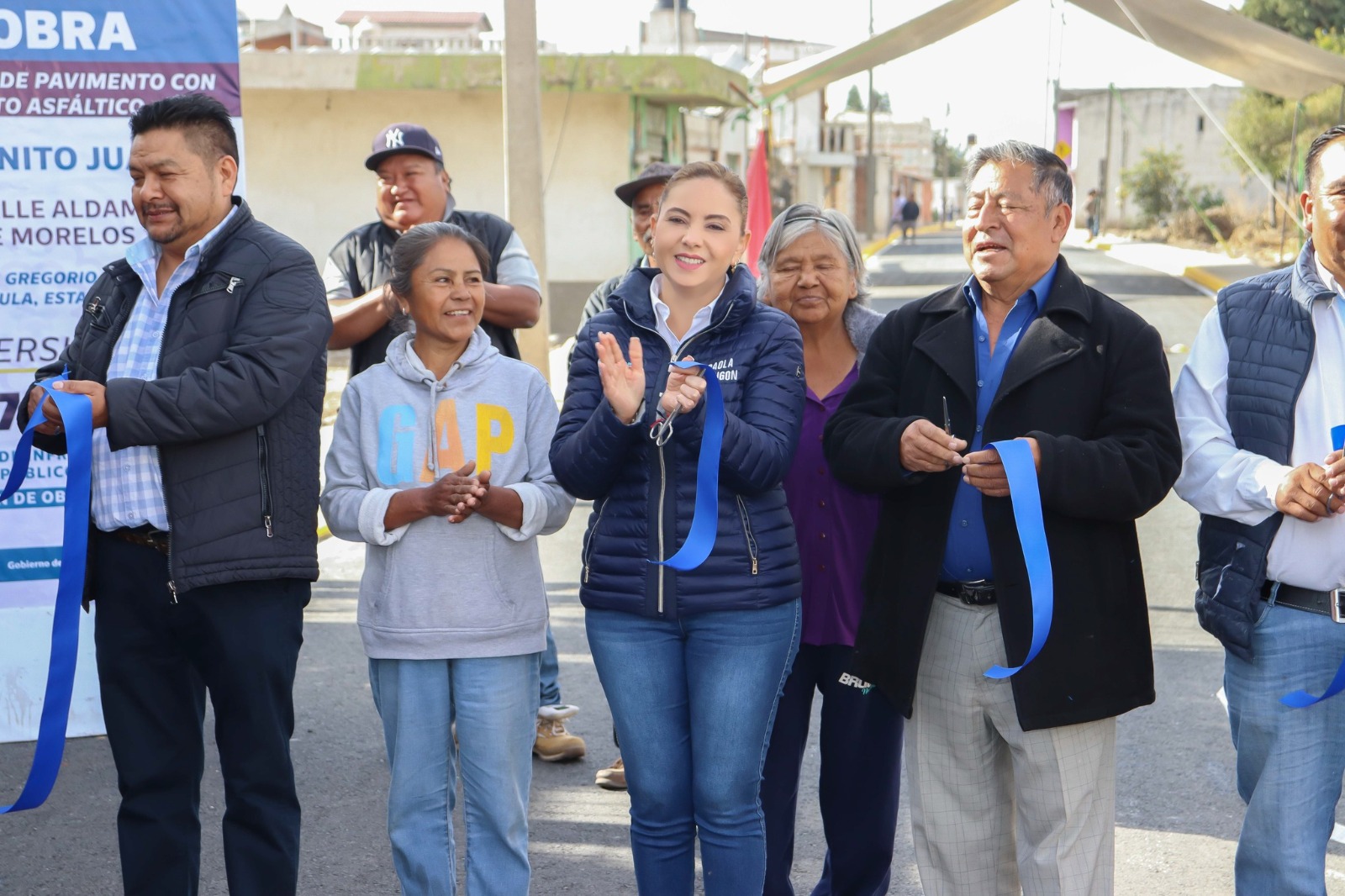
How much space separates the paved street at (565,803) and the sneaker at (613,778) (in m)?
0.03

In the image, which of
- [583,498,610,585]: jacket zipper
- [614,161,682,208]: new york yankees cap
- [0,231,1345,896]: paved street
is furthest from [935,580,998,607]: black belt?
[614,161,682,208]: new york yankees cap

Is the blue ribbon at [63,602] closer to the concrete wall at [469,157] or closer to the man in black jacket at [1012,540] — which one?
the man in black jacket at [1012,540]

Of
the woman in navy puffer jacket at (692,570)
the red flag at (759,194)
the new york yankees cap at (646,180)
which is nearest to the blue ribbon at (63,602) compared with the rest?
the woman in navy puffer jacket at (692,570)

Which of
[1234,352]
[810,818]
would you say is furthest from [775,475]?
[810,818]

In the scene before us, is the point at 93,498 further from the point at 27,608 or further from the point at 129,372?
the point at 27,608

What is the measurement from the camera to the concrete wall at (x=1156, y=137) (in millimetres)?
49875

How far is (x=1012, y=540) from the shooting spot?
2.98 metres

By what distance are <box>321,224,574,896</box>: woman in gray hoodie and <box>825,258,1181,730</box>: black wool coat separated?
2.96 feet

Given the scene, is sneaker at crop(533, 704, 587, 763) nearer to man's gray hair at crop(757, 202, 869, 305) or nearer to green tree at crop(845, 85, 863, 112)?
man's gray hair at crop(757, 202, 869, 305)

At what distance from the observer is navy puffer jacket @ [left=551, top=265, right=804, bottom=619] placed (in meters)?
3.13

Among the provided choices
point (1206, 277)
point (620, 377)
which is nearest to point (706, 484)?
point (620, 377)

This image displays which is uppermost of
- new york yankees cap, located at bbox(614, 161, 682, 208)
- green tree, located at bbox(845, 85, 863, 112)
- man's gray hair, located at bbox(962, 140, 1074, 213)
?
green tree, located at bbox(845, 85, 863, 112)

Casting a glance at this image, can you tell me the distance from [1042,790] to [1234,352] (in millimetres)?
1123

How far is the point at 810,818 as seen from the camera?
15.1 ft
